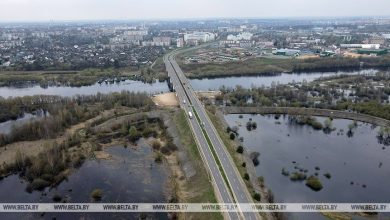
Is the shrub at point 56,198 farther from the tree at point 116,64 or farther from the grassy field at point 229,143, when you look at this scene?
the tree at point 116,64

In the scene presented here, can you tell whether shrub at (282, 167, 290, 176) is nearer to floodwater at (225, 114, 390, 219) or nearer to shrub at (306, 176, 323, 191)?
floodwater at (225, 114, 390, 219)

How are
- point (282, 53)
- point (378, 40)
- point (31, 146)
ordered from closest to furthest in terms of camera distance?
point (31, 146) → point (282, 53) → point (378, 40)

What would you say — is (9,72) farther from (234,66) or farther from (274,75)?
(274,75)

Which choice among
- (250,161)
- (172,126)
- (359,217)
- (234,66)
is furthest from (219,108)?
(234,66)

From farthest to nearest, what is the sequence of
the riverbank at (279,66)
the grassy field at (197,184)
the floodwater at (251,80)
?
the riverbank at (279,66) → the floodwater at (251,80) → the grassy field at (197,184)

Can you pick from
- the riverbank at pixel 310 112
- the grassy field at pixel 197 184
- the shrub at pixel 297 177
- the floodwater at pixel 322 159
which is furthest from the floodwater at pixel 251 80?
the shrub at pixel 297 177

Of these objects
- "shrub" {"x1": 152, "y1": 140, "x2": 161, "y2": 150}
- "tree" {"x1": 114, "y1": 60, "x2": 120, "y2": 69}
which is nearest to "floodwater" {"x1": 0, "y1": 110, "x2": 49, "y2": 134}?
"shrub" {"x1": 152, "y1": 140, "x2": 161, "y2": 150}
